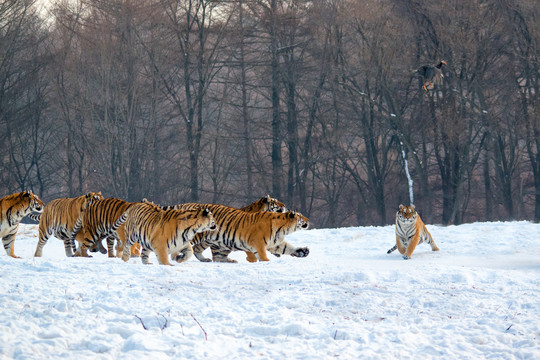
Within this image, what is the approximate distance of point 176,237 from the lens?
30.3 ft

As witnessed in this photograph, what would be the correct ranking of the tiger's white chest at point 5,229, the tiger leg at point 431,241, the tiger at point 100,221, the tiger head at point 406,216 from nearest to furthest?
the tiger's white chest at point 5,229 → the tiger at point 100,221 → the tiger head at point 406,216 → the tiger leg at point 431,241

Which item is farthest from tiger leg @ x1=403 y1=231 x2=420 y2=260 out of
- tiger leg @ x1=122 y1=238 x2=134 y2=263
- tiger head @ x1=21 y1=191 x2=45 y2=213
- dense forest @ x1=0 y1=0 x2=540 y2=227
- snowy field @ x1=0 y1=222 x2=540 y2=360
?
dense forest @ x1=0 y1=0 x2=540 y2=227

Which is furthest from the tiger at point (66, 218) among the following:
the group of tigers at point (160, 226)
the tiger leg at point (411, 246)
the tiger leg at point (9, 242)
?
the tiger leg at point (411, 246)

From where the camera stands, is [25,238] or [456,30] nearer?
[25,238]

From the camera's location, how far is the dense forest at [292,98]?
85.6ft

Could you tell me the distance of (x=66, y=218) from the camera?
37.1 ft

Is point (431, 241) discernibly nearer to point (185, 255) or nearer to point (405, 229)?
point (405, 229)

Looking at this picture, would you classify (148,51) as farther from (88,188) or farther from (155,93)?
(88,188)

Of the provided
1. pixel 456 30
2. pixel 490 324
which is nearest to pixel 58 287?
pixel 490 324

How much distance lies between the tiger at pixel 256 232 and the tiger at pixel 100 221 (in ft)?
4.35

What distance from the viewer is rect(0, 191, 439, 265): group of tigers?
30.4 ft

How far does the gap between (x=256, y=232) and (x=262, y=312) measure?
3433 millimetres

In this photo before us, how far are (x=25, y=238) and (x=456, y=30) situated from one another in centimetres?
1623

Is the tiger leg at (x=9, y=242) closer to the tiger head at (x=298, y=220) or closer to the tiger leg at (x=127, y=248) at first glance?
the tiger leg at (x=127, y=248)
